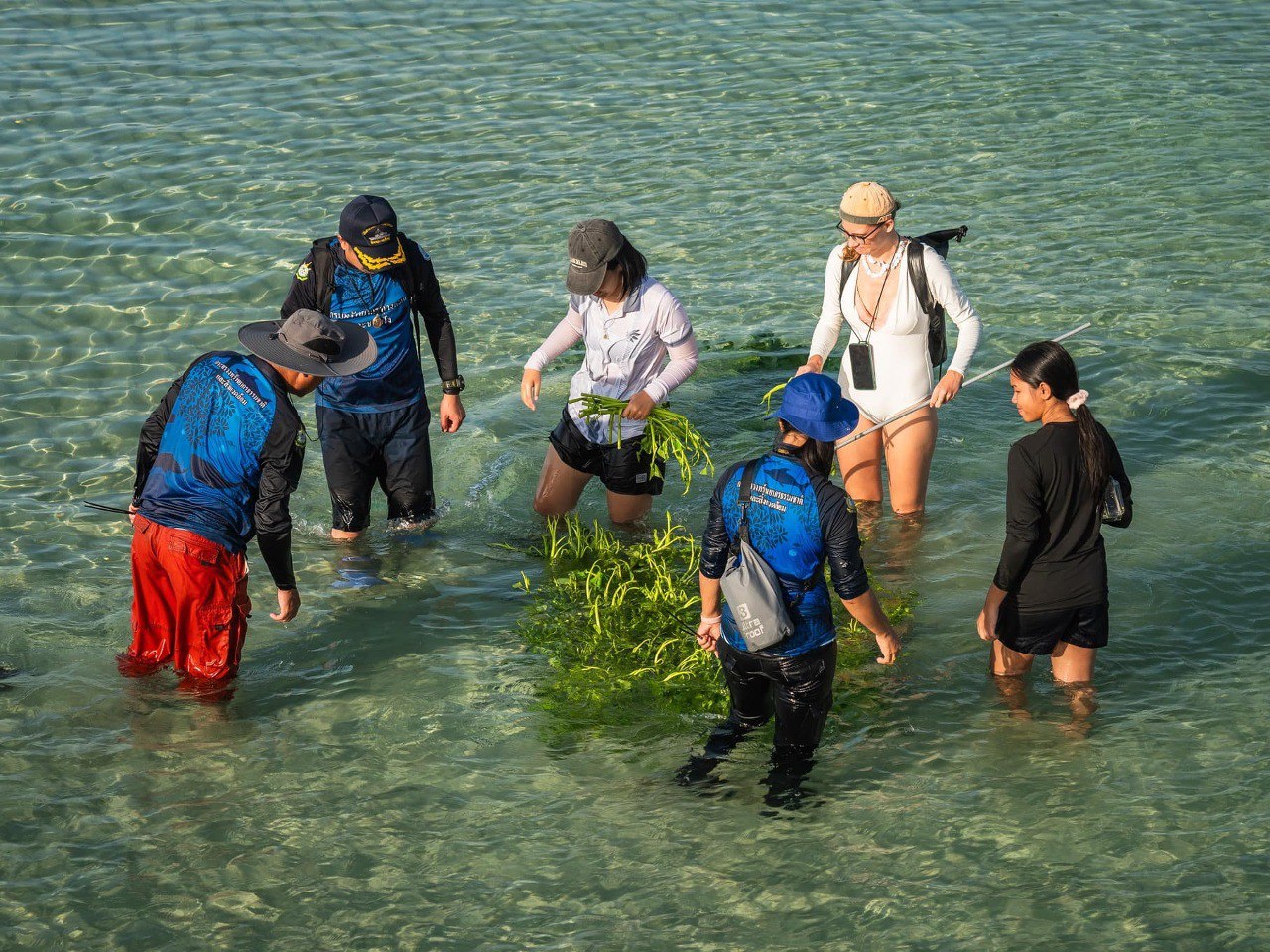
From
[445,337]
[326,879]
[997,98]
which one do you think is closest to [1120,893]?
[326,879]

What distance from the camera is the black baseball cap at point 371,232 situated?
7.40 m

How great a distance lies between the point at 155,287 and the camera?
12.5 metres

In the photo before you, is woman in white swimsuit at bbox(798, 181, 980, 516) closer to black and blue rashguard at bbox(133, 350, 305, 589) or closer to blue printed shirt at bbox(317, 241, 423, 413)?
blue printed shirt at bbox(317, 241, 423, 413)

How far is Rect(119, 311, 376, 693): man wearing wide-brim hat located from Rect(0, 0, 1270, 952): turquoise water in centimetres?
63

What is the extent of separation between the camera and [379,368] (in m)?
7.76

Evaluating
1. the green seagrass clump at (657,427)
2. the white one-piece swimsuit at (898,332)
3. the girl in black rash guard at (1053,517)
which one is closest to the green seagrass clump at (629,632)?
the green seagrass clump at (657,427)

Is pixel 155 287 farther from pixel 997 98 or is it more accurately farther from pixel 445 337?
pixel 997 98

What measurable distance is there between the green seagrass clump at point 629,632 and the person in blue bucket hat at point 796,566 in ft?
3.02

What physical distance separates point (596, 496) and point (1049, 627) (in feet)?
13.2

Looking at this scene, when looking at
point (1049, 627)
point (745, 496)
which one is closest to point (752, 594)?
point (745, 496)

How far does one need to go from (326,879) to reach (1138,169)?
40.6ft

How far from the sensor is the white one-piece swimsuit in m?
7.81

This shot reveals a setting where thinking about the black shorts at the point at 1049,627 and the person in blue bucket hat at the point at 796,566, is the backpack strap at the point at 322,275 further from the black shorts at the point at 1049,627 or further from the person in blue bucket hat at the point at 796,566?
the black shorts at the point at 1049,627

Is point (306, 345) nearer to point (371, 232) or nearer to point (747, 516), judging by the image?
point (371, 232)
